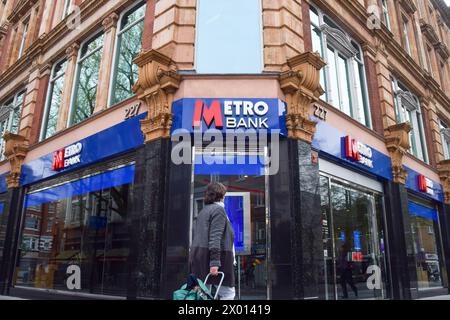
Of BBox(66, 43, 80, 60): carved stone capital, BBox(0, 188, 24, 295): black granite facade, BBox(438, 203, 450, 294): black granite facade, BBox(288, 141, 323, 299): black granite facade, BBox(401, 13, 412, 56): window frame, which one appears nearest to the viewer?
BBox(288, 141, 323, 299): black granite facade

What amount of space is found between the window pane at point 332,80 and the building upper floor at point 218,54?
43mm

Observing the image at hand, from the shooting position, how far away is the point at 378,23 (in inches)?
499

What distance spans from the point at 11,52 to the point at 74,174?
10.3 meters

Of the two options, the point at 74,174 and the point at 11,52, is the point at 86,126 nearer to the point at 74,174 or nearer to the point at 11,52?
the point at 74,174

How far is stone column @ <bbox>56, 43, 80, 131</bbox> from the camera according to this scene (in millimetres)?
11578

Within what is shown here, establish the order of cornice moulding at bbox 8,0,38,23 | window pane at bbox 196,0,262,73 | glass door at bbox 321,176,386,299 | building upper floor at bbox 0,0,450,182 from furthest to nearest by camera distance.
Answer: cornice moulding at bbox 8,0,38,23 < glass door at bbox 321,176,386,299 < building upper floor at bbox 0,0,450,182 < window pane at bbox 196,0,262,73

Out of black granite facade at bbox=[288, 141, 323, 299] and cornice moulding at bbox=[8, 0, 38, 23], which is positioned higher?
cornice moulding at bbox=[8, 0, 38, 23]

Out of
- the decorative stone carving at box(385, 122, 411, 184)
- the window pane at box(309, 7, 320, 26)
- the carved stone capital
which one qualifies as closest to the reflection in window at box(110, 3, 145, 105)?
the carved stone capital

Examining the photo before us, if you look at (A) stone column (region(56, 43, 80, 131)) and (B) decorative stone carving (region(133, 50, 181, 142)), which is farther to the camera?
(A) stone column (region(56, 43, 80, 131))

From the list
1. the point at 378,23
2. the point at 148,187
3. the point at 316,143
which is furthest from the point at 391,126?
the point at 148,187

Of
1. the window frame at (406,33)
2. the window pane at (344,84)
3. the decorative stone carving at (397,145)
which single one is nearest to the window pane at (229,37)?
the window pane at (344,84)

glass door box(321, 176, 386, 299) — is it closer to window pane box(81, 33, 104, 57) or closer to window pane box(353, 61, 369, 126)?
window pane box(353, 61, 369, 126)

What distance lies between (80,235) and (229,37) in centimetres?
650

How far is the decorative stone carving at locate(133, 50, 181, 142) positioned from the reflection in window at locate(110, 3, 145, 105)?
166 cm
